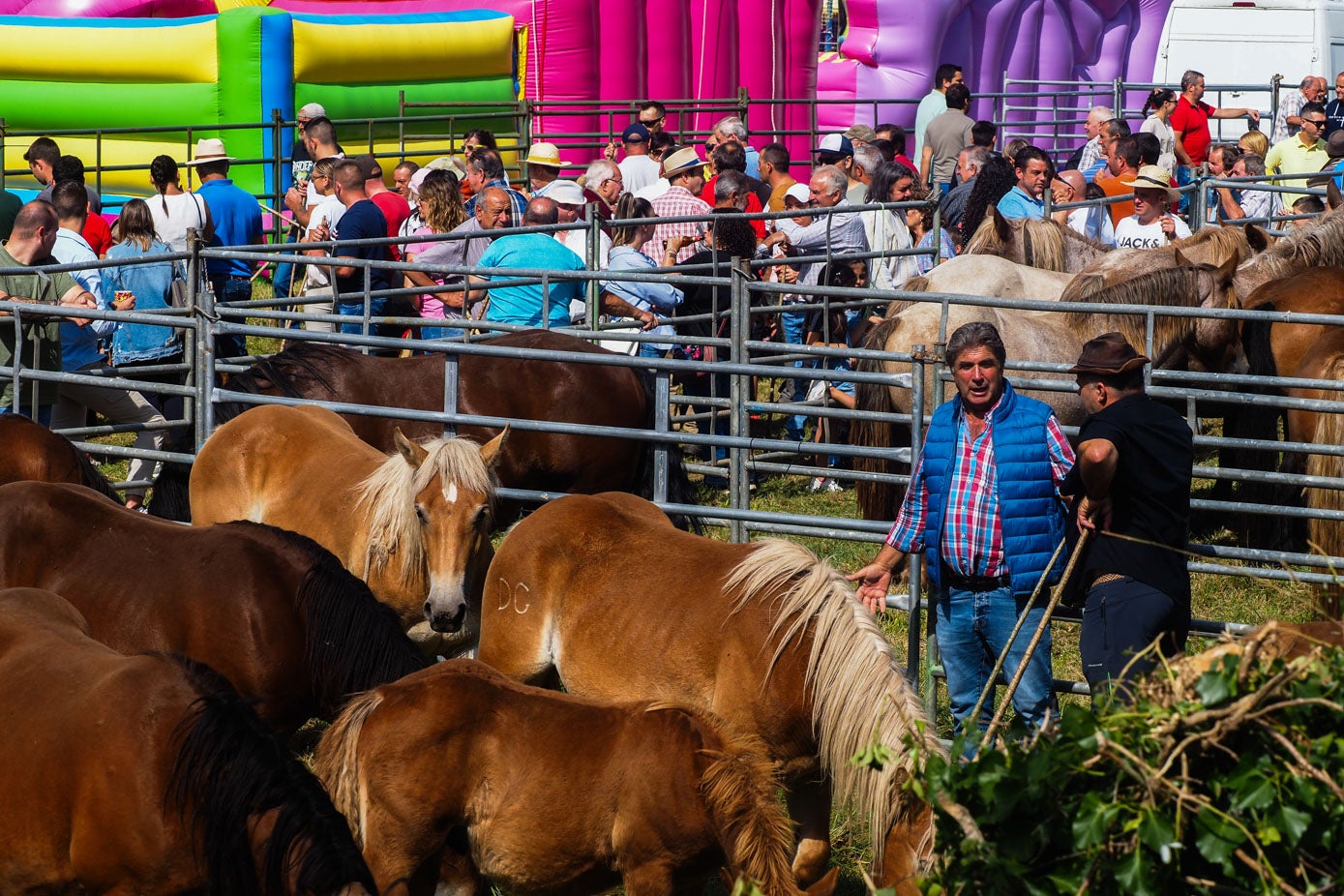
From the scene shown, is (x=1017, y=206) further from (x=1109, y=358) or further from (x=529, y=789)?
(x=529, y=789)

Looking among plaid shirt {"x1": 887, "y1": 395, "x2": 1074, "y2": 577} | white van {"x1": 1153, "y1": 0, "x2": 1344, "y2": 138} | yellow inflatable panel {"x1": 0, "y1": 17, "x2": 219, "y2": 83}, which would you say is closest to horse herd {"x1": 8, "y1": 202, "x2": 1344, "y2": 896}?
plaid shirt {"x1": 887, "y1": 395, "x2": 1074, "y2": 577}

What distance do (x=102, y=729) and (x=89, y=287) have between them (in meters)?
6.00

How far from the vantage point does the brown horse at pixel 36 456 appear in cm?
670

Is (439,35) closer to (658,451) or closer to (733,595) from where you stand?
(658,451)

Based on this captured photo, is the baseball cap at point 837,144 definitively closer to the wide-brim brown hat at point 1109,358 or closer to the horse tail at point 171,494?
the horse tail at point 171,494

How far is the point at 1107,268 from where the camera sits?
9.60m

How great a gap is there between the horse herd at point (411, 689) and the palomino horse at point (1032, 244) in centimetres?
323

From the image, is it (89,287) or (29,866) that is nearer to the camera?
(29,866)

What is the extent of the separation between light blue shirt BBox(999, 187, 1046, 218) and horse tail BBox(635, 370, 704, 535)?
13.0 ft

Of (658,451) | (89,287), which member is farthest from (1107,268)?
(89,287)

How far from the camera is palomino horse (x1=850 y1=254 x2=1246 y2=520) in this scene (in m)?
8.35

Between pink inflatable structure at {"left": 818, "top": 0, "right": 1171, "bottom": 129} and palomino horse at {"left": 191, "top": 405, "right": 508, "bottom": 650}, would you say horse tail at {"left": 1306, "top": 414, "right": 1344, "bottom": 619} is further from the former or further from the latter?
pink inflatable structure at {"left": 818, "top": 0, "right": 1171, "bottom": 129}

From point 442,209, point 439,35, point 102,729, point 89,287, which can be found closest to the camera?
point 102,729

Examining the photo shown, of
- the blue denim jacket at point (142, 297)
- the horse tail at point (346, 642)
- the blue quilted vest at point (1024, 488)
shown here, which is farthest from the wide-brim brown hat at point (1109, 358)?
the blue denim jacket at point (142, 297)
